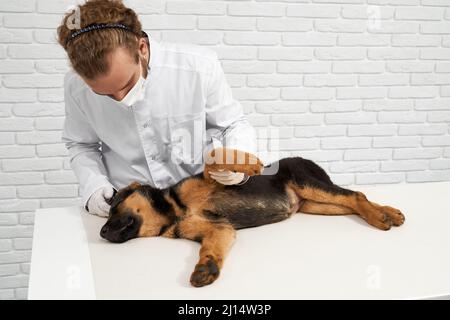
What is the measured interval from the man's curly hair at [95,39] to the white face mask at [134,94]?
120mm

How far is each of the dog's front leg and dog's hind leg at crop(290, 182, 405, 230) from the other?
287 millimetres

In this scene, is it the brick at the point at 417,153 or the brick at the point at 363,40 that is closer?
the brick at the point at 363,40

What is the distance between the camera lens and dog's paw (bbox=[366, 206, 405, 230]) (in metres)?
1.26

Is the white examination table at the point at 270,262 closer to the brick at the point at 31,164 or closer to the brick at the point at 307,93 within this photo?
the brick at the point at 31,164

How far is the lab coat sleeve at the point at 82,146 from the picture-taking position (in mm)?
1491

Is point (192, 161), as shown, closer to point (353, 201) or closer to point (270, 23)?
point (353, 201)

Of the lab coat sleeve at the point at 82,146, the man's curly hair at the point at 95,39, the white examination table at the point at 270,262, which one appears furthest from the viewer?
the lab coat sleeve at the point at 82,146

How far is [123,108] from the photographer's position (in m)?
1.46

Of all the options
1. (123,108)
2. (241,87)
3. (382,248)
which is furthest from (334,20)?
(382,248)

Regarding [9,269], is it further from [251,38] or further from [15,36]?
[251,38]

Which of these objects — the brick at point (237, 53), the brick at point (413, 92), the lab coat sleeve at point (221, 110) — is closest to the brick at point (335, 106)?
the brick at point (413, 92)

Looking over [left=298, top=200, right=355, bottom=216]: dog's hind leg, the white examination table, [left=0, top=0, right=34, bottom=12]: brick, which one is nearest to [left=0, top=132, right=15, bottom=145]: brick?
[left=0, top=0, right=34, bottom=12]: brick

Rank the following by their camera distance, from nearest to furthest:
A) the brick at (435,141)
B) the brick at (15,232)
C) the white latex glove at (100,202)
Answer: the white latex glove at (100,202)
the brick at (15,232)
the brick at (435,141)
